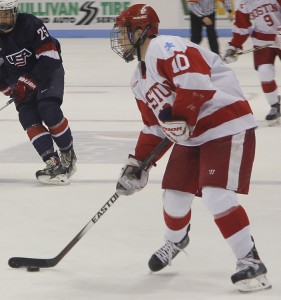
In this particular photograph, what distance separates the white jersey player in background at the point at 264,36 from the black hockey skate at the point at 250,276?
12.5ft

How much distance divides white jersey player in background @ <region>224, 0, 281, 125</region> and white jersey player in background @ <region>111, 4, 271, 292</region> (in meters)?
3.65

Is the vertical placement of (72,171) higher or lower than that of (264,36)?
higher

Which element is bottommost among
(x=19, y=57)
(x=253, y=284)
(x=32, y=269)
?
(x=19, y=57)

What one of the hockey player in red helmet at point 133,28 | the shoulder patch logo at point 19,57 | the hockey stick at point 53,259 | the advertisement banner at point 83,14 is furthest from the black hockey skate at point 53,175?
the advertisement banner at point 83,14

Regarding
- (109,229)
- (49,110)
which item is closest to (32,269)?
(109,229)

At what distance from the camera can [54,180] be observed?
504 centimetres

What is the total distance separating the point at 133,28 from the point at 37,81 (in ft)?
6.14

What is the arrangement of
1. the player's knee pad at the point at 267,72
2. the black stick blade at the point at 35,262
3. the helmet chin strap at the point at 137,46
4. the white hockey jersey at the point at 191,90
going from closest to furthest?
the white hockey jersey at the point at 191,90
the helmet chin strap at the point at 137,46
the black stick blade at the point at 35,262
the player's knee pad at the point at 267,72

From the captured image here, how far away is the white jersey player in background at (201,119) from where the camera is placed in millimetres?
3064

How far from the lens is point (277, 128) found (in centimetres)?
683

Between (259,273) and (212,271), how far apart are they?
30cm

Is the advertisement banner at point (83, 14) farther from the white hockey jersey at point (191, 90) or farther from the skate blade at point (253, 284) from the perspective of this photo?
the skate blade at point (253, 284)

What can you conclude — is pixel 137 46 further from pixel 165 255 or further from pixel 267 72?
pixel 267 72

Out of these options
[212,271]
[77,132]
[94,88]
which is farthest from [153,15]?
[94,88]
